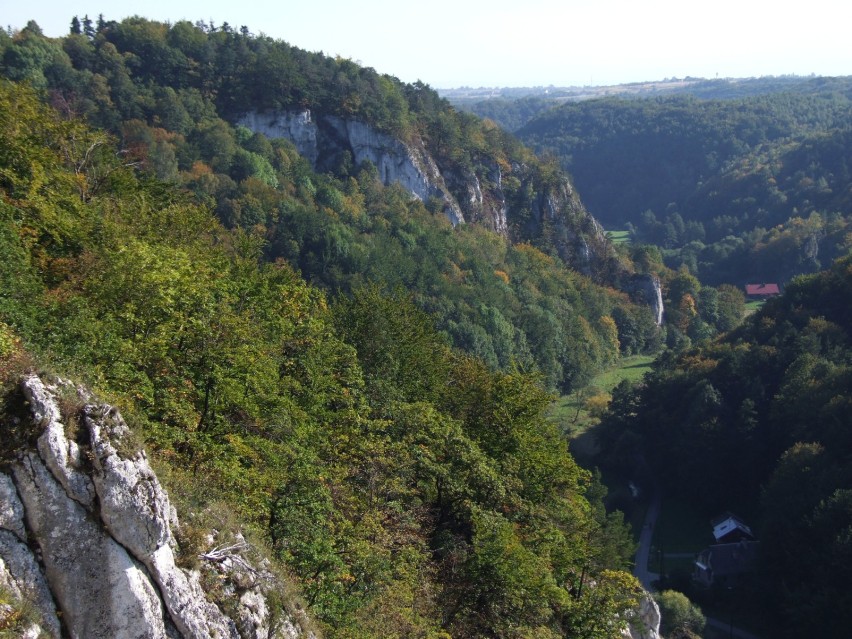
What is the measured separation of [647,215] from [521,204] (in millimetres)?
80385

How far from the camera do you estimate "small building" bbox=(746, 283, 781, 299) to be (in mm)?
129387

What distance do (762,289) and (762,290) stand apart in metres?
0.46

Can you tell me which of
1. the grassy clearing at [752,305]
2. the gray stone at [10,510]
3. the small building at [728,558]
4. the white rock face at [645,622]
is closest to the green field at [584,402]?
the small building at [728,558]

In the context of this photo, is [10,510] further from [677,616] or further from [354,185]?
[354,185]

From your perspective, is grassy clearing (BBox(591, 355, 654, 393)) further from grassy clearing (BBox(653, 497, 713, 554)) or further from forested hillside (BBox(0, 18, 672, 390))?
grassy clearing (BBox(653, 497, 713, 554))

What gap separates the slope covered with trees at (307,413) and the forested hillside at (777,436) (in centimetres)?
2133

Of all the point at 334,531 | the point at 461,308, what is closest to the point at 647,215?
the point at 461,308

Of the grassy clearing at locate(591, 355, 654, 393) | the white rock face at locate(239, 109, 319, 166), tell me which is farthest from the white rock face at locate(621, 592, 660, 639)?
the white rock face at locate(239, 109, 319, 166)

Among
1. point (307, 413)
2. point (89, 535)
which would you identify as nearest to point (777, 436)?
point (307, 413)

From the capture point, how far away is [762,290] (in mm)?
131375

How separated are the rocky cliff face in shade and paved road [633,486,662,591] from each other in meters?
43.4

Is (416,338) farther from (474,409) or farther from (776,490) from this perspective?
(776,490)

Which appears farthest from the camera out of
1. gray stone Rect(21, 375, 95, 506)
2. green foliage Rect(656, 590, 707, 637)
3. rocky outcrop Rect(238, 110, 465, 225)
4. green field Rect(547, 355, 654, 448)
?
rocky outcrop Rect(238, 110, 465, 225)

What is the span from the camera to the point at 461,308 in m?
76.4
